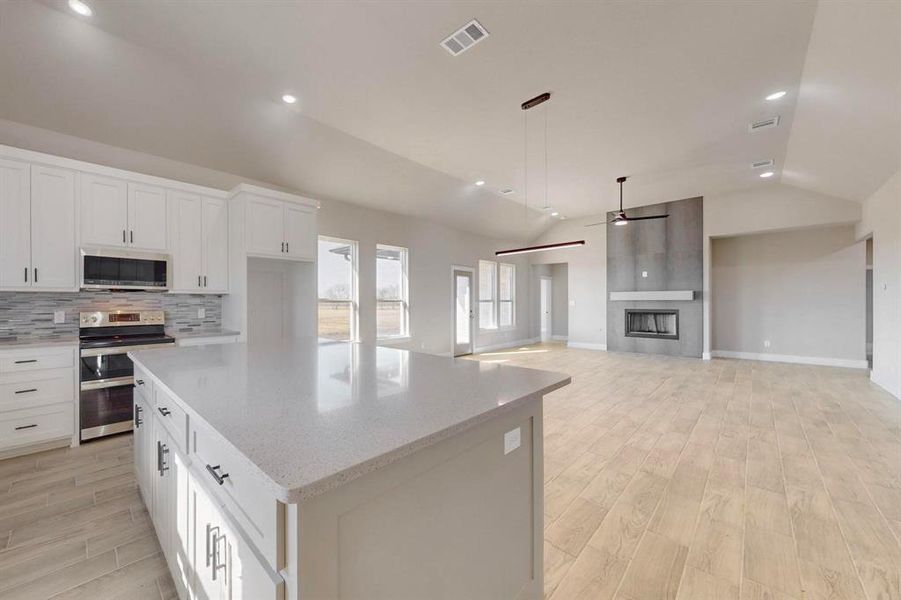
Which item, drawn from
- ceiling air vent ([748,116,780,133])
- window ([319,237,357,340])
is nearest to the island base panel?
window ([319,237,357,340])

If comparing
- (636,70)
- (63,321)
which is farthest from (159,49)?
(636,70)

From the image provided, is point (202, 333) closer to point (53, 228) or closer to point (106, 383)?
point (106, 383)

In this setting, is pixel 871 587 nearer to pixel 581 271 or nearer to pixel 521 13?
pixel 521 13

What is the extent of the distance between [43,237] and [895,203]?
9.32 metres

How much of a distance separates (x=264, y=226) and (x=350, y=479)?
4324 mm

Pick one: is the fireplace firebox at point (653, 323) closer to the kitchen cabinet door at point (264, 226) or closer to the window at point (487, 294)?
the window at point (487, 294)

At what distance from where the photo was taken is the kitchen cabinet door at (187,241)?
156 inches

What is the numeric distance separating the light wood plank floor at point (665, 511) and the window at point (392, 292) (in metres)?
3.64

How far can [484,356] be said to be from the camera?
8.35m

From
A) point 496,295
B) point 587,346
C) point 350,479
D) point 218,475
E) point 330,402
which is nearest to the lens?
point 350,479

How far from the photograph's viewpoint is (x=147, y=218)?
378cm

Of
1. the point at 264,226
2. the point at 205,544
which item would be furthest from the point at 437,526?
the point at 264,226

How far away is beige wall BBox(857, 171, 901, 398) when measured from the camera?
4.59 metres

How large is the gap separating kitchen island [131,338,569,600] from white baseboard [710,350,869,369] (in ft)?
27.6
